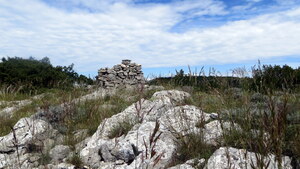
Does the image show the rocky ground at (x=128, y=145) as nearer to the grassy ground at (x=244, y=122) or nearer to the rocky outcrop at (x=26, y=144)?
the rocky outcrop at (x=26, y=144)

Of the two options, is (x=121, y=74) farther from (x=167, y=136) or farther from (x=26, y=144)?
(x=167, y=136)

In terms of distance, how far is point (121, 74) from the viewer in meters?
16.1

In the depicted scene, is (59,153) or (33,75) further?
(33,75)

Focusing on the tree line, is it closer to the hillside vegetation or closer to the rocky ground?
the hillside vegetation

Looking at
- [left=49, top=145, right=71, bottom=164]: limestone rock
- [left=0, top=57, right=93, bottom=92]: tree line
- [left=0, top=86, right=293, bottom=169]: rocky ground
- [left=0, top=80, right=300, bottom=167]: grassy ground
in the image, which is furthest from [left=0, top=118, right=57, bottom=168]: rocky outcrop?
[left=0, top=57, right=93, bottom=92]: tree line

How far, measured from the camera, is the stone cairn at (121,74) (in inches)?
620

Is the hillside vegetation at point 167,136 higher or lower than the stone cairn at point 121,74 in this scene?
lower

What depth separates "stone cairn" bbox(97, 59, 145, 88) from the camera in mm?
15742

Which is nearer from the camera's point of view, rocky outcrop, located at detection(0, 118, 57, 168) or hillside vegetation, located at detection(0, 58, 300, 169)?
hillside vegetation, located at detection(0, 58, 300, 169)

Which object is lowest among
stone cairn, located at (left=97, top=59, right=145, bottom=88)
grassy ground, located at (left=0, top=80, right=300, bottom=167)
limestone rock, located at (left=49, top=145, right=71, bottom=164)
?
limestone rock, located at (left=49, top=145, right=71, bottom=164)

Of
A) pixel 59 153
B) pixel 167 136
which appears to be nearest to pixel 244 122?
pixel 167 136

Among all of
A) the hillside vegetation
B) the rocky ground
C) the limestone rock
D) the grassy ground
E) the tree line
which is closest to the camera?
the grassy ground

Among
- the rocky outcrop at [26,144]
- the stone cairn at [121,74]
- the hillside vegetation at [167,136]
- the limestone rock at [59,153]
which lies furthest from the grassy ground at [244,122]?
the stone cairn at [121,74]

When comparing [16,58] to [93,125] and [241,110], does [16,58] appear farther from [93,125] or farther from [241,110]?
[241,110]
